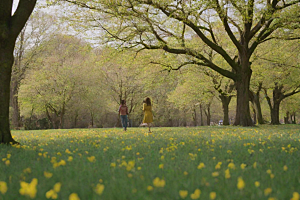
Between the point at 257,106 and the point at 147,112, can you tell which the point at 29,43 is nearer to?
the point at 147,112

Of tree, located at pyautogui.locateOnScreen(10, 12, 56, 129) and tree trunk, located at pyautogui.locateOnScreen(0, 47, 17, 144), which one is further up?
tree, located at pyautogui.locateOnScreen(10, 12, 56, 129)

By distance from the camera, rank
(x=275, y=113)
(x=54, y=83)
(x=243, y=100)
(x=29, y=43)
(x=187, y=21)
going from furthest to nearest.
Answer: (x=54, y=83)
(x=275, y=113)
(x=29, y=43)
(x=243, y=100)
(x=187, y=21)

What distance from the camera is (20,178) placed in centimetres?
371

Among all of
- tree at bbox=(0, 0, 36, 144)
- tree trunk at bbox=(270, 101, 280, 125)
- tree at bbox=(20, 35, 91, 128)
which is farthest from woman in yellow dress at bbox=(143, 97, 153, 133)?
tree trunk at bbox=(270, 101, 280, 125)

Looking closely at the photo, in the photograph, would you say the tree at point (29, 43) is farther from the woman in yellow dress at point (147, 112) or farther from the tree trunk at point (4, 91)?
the tree trunk at point (4, 91)

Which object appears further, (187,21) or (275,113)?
(275,113)

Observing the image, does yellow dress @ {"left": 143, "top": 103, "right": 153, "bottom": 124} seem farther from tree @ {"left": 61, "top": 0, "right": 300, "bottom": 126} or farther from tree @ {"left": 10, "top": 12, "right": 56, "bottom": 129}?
tree @ {"left": 10, "top": 12, "right": 56, "bottom": 129}

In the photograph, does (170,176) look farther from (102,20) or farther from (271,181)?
(102,20)

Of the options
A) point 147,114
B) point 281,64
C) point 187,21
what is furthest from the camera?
point 281,64

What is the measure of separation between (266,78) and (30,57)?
27.7 metres

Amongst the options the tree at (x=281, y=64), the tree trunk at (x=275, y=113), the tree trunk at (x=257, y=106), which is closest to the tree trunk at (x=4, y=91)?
the tree at (x=281, y=64)

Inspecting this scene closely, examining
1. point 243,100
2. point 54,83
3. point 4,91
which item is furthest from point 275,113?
point 4,91

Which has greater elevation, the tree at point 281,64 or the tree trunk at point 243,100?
the tree at point 281,64

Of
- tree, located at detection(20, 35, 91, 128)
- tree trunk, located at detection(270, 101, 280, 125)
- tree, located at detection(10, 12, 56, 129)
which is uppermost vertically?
tree, located at detection(10, 12, 56, 129)
